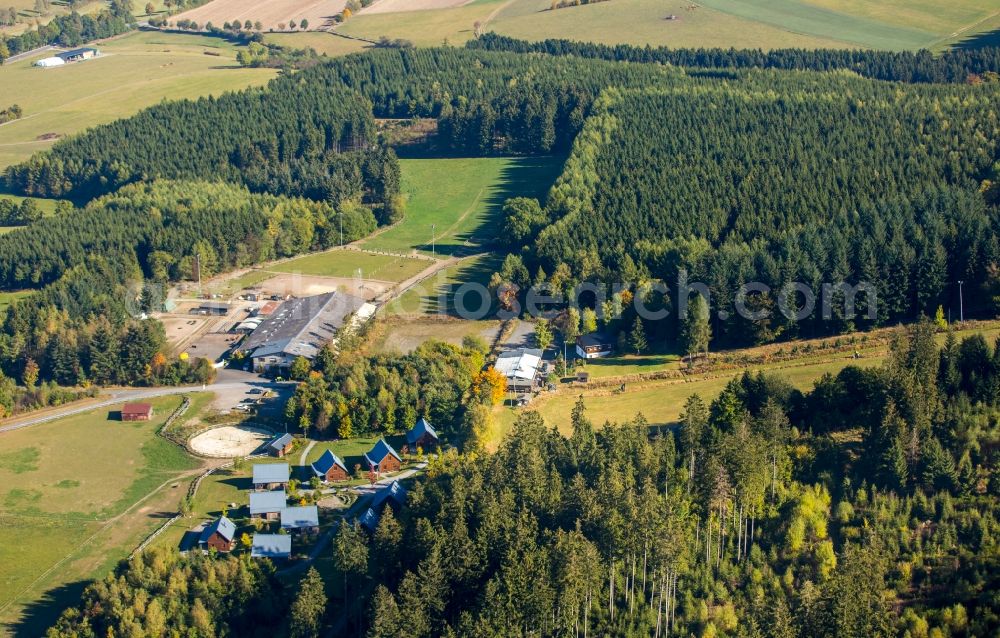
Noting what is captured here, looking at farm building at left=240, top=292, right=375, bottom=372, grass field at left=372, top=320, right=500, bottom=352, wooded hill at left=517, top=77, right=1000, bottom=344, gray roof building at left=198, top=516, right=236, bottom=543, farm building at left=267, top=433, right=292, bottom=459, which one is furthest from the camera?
grass field at left=372, top=320, right=500, bottom=352

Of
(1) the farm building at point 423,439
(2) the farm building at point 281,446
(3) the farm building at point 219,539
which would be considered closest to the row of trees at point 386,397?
(1) the farm building at point 423,439

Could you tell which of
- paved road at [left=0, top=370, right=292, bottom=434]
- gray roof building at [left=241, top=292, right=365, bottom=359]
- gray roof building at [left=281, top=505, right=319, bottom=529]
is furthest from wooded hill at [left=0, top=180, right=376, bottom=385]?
gray roof building at [left=281, top=505, right=319, bottom=529]

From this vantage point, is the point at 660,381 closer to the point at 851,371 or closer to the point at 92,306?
the point at 851,371

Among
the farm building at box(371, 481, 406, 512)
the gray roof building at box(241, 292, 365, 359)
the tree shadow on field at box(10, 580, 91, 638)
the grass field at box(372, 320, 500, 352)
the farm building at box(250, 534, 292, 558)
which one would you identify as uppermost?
the gray roof building at box(241, 292, 365, 359)

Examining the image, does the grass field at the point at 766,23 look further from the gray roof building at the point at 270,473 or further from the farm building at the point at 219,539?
→ the farm building at the point at 219,539

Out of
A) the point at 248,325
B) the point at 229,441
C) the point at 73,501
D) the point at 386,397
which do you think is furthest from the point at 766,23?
the point at 73,501

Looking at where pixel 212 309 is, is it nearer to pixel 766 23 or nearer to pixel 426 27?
pixel 426 27

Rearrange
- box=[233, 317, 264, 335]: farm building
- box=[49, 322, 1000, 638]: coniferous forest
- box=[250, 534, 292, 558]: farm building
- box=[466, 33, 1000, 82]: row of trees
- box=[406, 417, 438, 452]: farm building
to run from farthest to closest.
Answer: box=[466, 33, 1000, 82]: row of trees < box=[233, 317, 264, 335]: farm building < box=[406, 417, 438, 452]: farm building < box=[250, 534, 292, 558]: farm building < box=[49, 322, 1000, 638]: coniferous forest

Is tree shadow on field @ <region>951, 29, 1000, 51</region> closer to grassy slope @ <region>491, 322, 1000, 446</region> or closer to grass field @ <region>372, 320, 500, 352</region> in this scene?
grassy slope @ <region>491, 322, 1000, 446</region>
